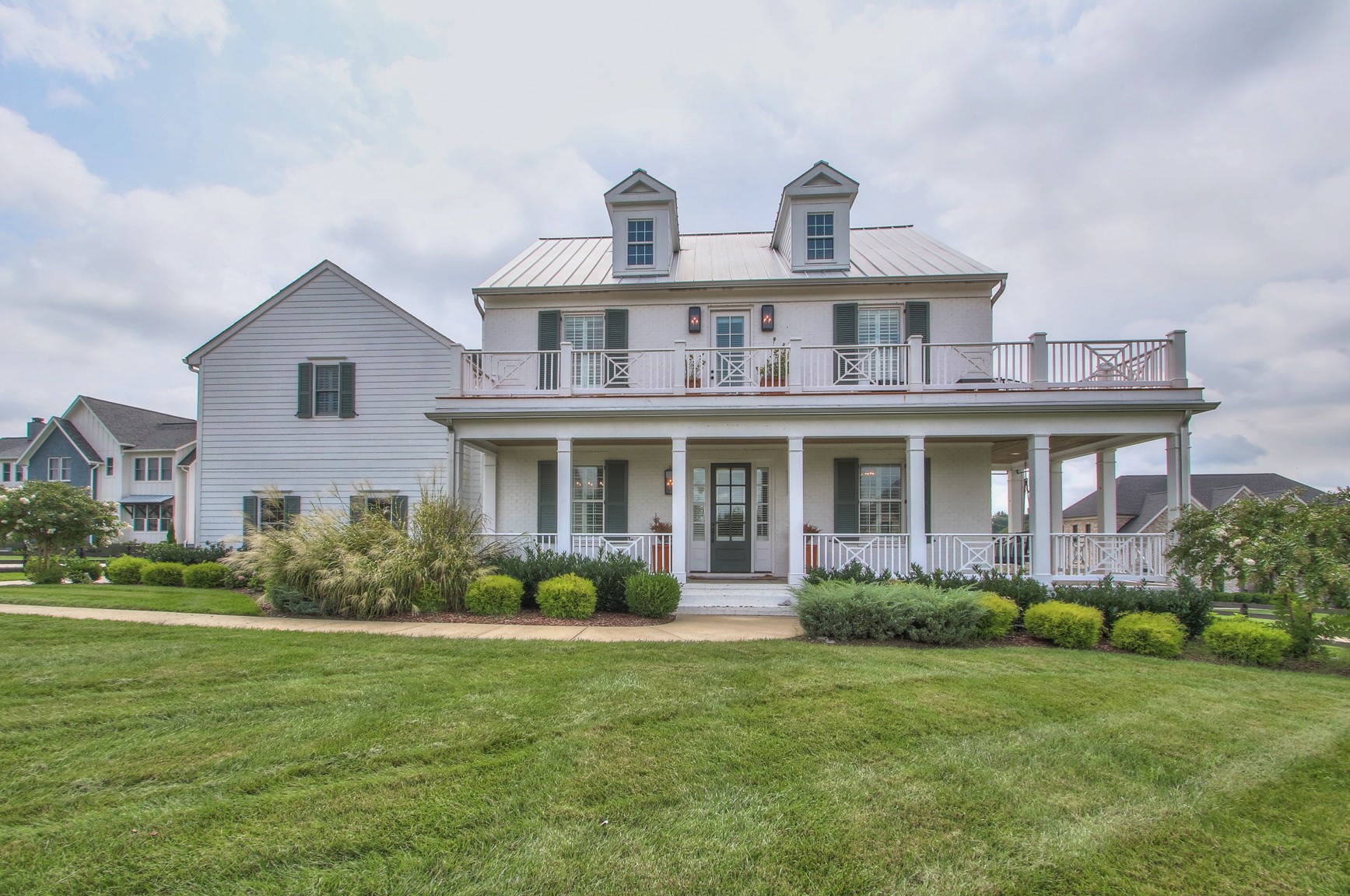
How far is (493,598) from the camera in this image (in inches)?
367

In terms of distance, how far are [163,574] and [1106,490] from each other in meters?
19.8

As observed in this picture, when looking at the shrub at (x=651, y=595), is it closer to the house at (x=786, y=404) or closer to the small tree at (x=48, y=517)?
the house at (x=786, y=404)

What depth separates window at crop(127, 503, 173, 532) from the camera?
29453mm

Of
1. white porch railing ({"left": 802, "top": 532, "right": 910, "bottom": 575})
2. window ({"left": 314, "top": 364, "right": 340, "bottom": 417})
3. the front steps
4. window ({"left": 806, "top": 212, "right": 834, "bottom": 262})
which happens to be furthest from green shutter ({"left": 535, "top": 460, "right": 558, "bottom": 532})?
window ({"left": 806, "top": 212, "right": 834, "bottom": 262})

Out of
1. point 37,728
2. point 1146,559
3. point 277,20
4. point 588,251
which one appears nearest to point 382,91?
point 277,20

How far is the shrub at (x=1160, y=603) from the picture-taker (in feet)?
28.1

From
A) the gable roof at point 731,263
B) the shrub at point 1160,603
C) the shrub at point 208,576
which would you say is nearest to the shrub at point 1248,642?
the shrub at point 1160,603

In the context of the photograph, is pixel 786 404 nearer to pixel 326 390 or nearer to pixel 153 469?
pixel 326 390

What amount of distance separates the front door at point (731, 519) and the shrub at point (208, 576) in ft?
33.0

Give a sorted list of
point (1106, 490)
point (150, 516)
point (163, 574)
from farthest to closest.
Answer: point (150, 516), point (163, 574), point (1106, 490)

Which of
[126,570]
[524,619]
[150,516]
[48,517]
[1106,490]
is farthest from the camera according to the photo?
[150,516]

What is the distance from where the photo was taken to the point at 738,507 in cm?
1330

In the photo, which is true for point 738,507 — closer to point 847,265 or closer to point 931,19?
point 847,265

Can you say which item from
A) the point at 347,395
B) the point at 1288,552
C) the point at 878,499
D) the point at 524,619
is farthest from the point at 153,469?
the point at 1288,552
